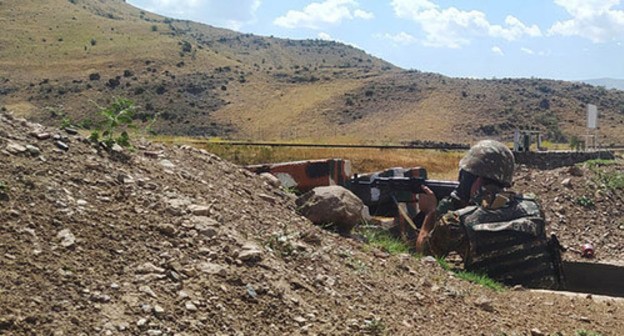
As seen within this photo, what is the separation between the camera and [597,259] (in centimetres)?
1104

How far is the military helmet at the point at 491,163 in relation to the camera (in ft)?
24.2

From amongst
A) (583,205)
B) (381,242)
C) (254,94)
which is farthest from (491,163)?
(254,94)

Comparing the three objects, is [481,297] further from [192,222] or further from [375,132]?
[375,132]

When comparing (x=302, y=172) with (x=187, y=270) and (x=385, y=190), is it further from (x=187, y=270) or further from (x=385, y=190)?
(x=187, y=270)

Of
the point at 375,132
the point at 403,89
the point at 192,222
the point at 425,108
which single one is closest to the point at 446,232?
the point at 192,222

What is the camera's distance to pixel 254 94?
60.8 m

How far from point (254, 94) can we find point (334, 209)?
5560cm

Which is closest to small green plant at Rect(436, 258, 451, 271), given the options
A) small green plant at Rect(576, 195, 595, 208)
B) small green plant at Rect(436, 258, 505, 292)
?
small green plant at Rect(436, 258, 505, 292)

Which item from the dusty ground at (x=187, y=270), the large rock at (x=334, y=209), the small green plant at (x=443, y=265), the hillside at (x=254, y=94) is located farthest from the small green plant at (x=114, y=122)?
the hillside at (x=254, y=94)

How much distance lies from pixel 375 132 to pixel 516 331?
4672cm

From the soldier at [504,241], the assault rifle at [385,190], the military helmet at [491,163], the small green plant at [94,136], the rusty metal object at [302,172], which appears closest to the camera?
the small green plant at [94,136]

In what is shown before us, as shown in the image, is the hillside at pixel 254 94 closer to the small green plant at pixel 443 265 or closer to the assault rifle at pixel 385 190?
the assault rifle at pixel 385 190

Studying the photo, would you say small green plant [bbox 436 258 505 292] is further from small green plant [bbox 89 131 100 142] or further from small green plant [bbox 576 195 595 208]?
small green plant [bbox 576 195 595 208]

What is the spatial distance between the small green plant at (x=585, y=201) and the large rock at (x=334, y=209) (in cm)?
851
